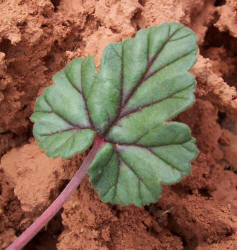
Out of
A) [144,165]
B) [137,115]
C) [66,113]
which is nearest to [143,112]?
[137,115]

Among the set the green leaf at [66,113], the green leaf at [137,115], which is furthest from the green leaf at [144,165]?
Answer: the green leaf at [66,113]

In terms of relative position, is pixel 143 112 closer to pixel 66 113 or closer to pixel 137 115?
pixel 137 115

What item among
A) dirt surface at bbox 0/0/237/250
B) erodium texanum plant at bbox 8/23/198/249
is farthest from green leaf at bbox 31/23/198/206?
dirt surface at bbox 0/0/237/250

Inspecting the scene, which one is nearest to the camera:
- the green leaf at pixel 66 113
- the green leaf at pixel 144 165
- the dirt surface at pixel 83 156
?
the green leaf at pixel 144 165

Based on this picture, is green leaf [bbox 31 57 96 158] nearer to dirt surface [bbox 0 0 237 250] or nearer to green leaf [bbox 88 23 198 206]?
green leaf [bbox 88 23 198 206]

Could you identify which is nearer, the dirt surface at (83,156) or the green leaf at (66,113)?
the green leaf at (66,113)

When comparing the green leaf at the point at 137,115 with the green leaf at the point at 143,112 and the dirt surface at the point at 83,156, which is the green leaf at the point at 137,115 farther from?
the dirt surface at the point at 83,156

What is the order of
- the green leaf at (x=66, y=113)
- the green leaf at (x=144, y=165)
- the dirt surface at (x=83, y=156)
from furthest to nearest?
1. the dirt surface at (x=83, y=156)
2. the green leaf at (x=66, y=113)
3. the green leaf at (x=144, y=165)
